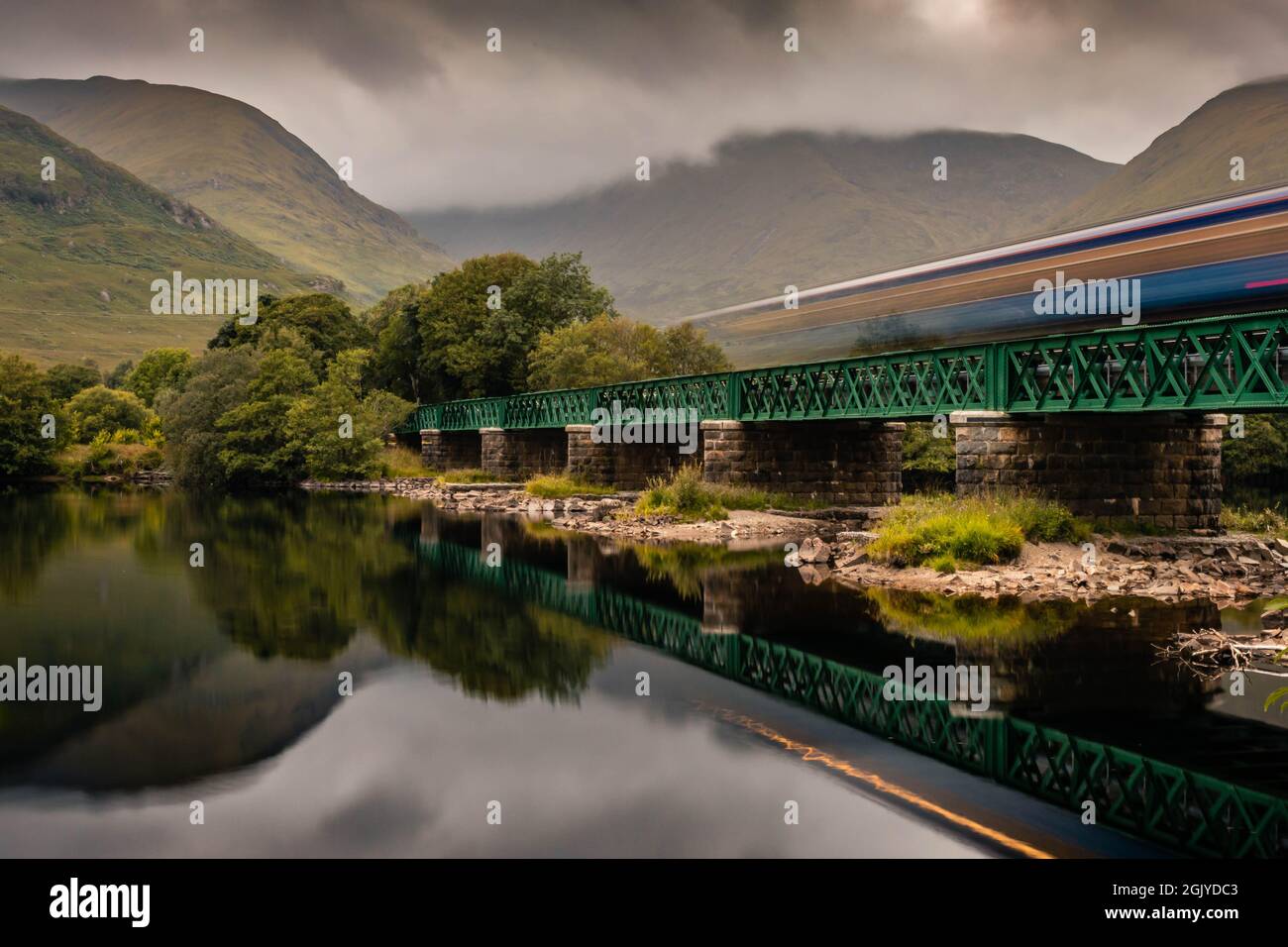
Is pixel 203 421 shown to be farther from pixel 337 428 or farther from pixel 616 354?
pixel 616 354

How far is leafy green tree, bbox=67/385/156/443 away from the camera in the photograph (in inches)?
3578

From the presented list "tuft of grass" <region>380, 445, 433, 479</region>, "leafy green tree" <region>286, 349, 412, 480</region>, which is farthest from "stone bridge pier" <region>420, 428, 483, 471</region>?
"leafy green tree" <region>286, 349, 412, 480</region>

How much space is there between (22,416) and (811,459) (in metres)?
60.2

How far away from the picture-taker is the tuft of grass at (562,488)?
51.3 m

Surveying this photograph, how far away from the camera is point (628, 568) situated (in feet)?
91.5

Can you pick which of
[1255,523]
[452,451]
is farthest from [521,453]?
[1255,523]

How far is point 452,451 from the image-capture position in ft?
265

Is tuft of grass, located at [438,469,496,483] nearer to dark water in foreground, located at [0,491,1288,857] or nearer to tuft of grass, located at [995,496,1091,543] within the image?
dark water in foreground, located at [0,491,1288,857]

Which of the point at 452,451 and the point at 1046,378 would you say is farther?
the point at 452,451

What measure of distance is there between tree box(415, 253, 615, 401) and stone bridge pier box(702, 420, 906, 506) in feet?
126

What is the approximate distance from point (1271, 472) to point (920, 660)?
54.6 metres
